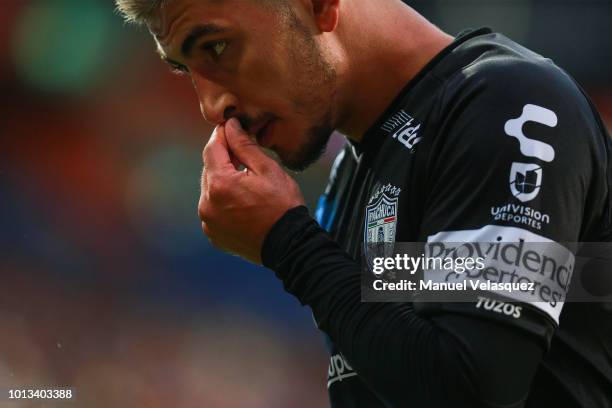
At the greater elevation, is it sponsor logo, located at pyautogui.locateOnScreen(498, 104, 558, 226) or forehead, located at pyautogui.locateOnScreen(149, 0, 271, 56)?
forehead, located at pyautogui.locateOnScreen(149, 0, 271, 56)

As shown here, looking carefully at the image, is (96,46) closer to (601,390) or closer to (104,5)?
(104,5)

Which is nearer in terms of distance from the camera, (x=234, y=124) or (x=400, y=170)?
(x=400, y=170)

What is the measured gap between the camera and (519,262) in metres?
1.38

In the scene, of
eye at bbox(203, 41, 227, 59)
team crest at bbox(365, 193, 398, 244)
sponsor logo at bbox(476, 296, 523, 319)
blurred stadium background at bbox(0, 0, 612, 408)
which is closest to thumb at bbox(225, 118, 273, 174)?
eye at bbox(203, 41, 227, 59)

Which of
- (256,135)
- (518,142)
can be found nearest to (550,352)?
(518,142)

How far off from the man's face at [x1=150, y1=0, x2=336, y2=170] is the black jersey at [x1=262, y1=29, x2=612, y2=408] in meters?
0.31

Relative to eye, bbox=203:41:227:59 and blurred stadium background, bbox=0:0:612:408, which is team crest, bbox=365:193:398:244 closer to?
Result: eye, bbox=203:41:227:59

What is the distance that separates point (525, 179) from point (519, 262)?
150 millimetres

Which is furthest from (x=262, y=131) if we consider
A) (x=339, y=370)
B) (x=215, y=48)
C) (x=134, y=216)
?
(x=134, y=216)

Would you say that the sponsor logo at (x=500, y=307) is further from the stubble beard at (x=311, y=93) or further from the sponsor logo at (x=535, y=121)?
the stubble beard at (x=311, y=93)

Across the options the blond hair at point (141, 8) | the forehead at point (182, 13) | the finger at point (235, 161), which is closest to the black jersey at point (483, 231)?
the finger at point (235, 161)

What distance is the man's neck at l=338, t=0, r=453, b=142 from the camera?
76.7 inches

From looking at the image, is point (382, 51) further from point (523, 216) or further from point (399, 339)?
point (399, 339)

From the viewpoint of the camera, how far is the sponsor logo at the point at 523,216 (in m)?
1.39
